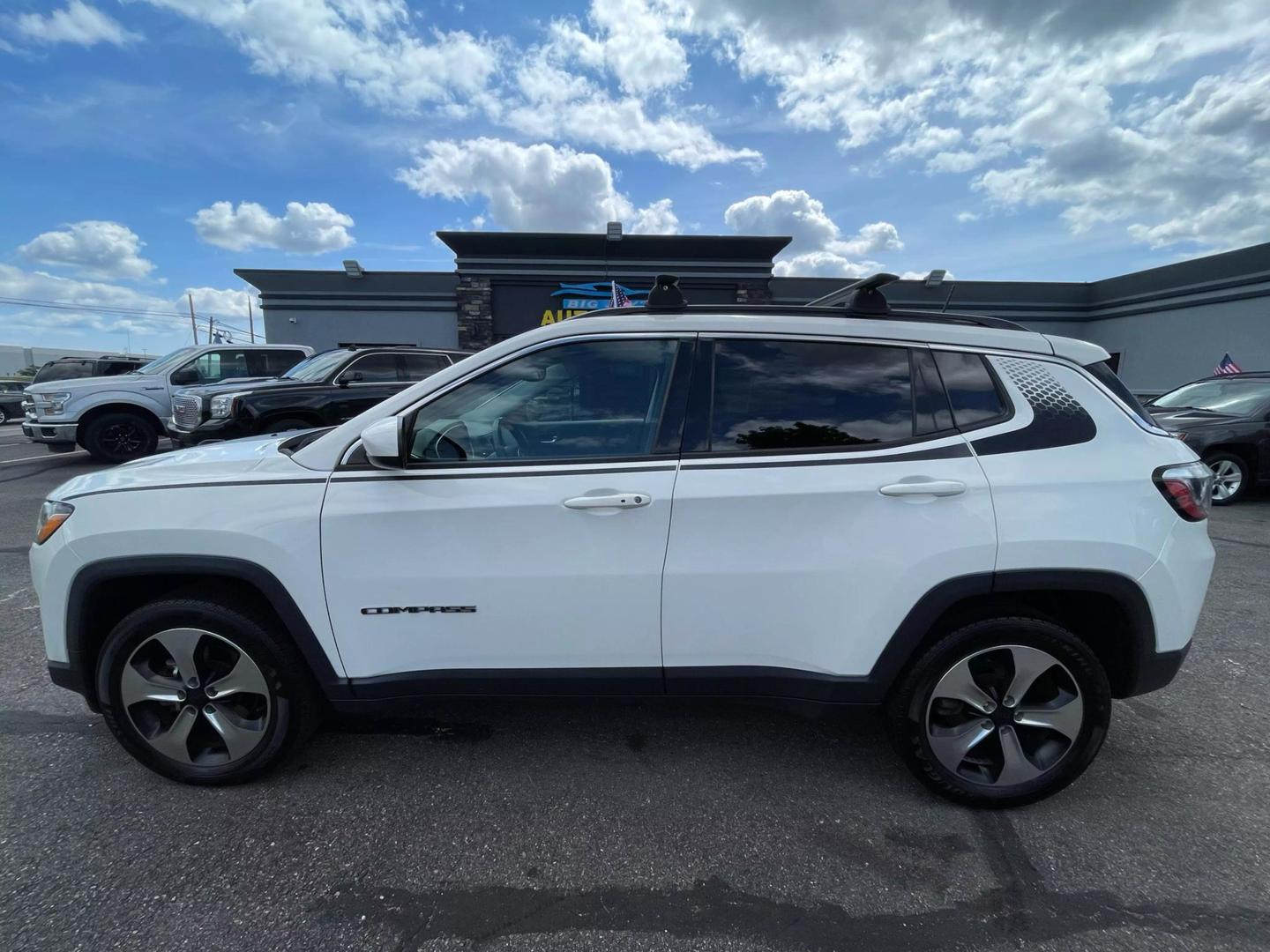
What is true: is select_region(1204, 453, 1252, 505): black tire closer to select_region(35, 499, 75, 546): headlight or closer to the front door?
the front door

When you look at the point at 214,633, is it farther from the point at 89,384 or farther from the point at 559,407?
the point at 89,384

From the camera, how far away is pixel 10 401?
2178cm

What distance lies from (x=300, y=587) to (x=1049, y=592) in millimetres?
2830

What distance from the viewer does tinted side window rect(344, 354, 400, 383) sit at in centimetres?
880

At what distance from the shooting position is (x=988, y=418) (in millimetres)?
2275

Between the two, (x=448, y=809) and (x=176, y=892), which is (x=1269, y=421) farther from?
(x=176, y=892)

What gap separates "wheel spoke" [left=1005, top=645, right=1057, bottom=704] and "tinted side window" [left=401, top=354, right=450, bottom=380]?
28.7 ft

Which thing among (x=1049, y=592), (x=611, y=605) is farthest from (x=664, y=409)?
(x=1049, y=592)

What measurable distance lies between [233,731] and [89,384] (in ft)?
34.1

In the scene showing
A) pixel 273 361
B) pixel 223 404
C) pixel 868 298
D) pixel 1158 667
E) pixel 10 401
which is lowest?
pixel 10 401

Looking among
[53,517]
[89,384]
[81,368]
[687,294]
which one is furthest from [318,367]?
[81,368]

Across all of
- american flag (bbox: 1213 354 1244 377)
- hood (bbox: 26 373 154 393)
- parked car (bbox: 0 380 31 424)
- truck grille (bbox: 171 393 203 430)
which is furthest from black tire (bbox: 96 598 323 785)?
parked car (bbox: 0 380 31 424)

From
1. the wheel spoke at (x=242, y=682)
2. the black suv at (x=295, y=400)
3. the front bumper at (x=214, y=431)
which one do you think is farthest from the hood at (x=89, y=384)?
the wheel spoke at (x=242, y=682)

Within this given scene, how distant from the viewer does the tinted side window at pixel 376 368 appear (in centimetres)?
880
